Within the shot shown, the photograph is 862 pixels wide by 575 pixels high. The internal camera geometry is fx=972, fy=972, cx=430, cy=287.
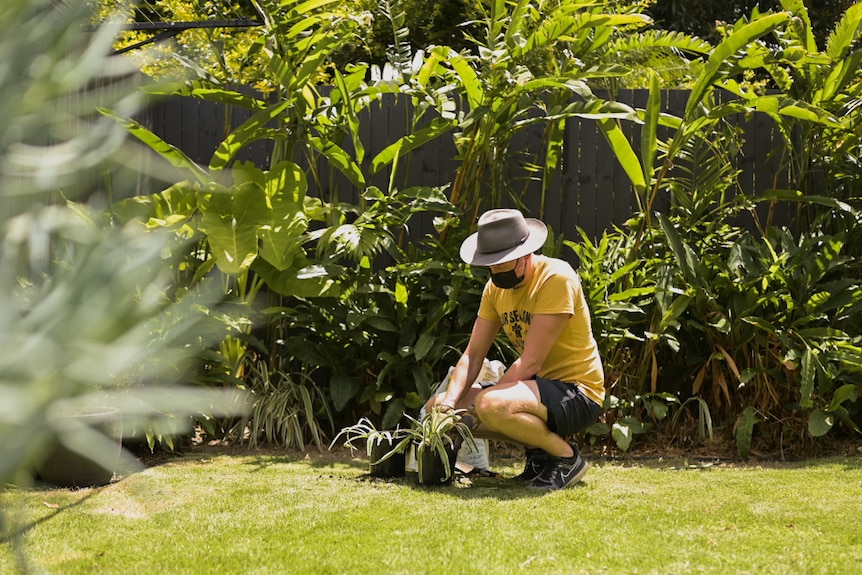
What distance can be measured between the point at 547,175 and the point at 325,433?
76.0 inches

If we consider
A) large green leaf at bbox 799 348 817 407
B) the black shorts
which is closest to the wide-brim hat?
the black shorts

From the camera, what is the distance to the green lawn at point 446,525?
2.86 meters

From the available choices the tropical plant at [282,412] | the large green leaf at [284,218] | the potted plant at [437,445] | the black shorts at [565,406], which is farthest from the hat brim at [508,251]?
the tropical plant at [282,412]

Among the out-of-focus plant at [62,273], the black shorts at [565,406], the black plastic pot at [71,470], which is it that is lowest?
the black plastic pot at [71,470]

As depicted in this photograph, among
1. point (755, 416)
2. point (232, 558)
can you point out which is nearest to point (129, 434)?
point (232, 558)

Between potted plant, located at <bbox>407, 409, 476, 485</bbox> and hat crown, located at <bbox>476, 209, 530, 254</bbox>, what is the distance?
0.70m

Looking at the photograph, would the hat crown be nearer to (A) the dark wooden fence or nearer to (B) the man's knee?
(B) the man's knee

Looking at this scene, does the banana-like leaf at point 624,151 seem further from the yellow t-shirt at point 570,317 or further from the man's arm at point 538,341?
the man's arm at point 538,341

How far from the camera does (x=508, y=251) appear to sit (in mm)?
4070

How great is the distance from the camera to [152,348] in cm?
67

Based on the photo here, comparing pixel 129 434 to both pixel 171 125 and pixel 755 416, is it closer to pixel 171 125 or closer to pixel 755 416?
pixel 171 125

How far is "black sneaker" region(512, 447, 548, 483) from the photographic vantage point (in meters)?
4.11

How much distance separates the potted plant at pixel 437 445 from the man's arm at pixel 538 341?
1.01 ft

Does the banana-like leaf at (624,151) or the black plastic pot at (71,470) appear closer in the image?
the black plastic pot at (71,470)
